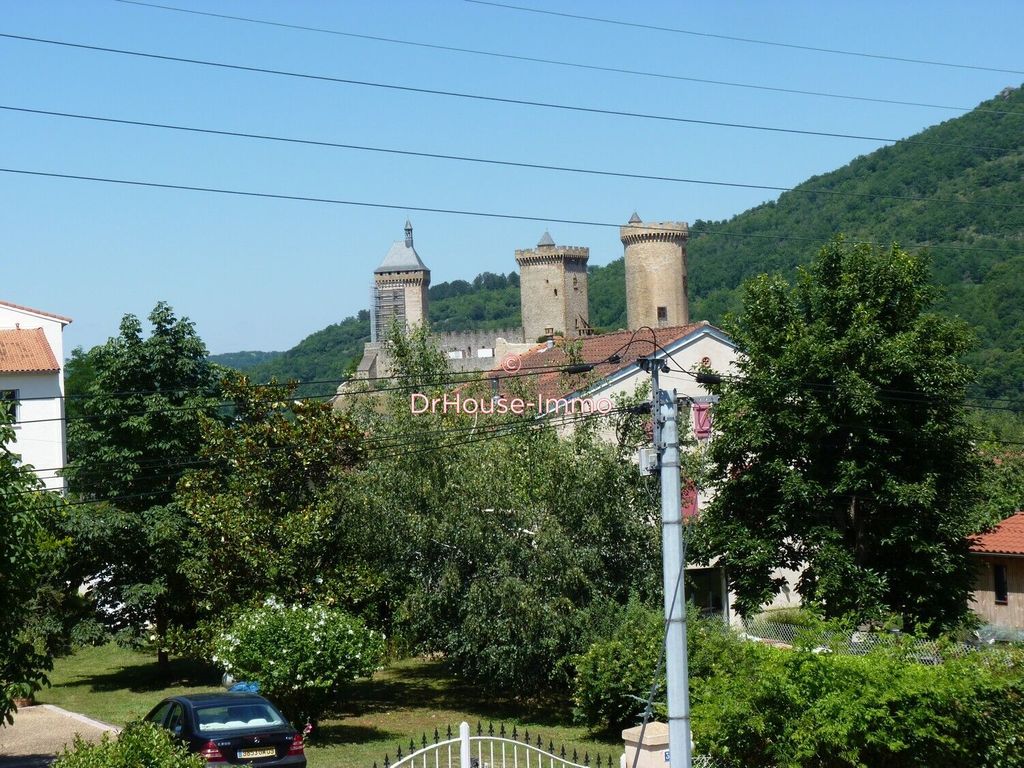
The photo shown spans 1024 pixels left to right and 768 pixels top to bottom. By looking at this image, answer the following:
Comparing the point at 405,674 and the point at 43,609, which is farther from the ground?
the point at 43,609

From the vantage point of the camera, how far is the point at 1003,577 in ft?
112

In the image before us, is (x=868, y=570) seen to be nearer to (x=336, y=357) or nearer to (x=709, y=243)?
(x=709, y=243)

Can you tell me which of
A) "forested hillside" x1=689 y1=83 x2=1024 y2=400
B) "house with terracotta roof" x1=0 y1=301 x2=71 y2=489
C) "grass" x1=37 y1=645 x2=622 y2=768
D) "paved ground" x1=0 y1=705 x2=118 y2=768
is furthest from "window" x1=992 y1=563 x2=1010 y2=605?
"forested hillside" x1=689 y1=83 x2=1024 y2=400

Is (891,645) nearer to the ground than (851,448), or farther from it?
nearer to the ground

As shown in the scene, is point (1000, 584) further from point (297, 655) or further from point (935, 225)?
point (935, 225)

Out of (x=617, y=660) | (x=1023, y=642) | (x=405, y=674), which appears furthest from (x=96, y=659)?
(x=1023, y=642)

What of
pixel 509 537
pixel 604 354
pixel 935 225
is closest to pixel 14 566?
pixel 509 537

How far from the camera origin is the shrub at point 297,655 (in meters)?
19.1

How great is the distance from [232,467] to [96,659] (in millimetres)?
13404

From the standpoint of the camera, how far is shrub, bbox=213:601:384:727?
1908 centimetres

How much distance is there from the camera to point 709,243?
144 meters

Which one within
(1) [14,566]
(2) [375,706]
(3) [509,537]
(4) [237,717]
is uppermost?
(1) [14,566]

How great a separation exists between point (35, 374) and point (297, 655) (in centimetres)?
3440

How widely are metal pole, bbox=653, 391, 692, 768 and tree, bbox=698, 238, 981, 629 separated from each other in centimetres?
1391
